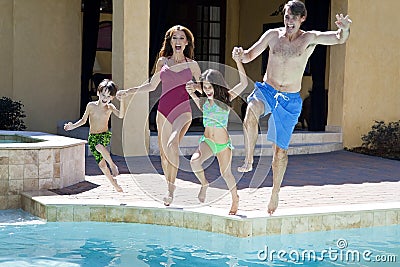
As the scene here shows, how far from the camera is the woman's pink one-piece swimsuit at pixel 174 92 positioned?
7215mm

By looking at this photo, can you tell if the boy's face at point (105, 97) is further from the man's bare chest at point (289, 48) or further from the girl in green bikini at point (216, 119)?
the man's bare chest at point (289, 48)

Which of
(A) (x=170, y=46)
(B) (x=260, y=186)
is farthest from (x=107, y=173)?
(B) (x=260, y=186)

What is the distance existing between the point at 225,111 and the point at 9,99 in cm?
743

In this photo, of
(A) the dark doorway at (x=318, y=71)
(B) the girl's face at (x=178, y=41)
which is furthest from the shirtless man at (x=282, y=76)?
(A) the dark doorway at (x=318, y=71)

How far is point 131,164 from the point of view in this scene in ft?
35.2

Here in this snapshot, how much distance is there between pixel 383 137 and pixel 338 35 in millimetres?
7759

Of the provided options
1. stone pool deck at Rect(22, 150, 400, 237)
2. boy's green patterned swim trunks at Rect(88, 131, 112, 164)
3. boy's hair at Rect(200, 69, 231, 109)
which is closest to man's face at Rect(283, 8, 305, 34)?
boy's hair at Rect(200, 69, 231, 109)

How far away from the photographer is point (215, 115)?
6.84 m

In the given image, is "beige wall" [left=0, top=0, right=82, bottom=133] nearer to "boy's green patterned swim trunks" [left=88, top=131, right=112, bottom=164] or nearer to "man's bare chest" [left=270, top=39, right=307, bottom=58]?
"boy's green patterned swim trunks" [left=88, top=131, right=112, bottom=164]

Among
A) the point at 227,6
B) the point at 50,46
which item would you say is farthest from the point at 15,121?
the point at 227,6

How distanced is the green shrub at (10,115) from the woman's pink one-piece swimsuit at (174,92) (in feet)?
20.4

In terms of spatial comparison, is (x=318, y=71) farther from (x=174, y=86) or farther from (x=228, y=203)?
(x=174, y=86)

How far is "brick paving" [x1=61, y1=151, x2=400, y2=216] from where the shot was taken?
25.7 feet

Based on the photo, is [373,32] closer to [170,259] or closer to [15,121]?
[15,121]
